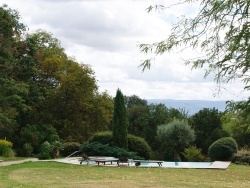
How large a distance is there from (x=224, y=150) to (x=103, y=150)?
7317 millimetres

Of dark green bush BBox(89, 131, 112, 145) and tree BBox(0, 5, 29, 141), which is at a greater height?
tree BBox(0, 5, 29, 141)

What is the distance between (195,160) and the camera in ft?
95.2

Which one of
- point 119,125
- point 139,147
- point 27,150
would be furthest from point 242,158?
point 27,150

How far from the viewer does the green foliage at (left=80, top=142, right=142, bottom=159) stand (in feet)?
84.6

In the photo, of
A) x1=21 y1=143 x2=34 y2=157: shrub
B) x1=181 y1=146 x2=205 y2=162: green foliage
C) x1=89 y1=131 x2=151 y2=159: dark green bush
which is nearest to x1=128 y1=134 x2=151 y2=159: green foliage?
x1=89 y1=131 x2=151 y2=159: dark green bush

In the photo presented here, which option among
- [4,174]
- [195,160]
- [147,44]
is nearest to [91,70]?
[195,160]

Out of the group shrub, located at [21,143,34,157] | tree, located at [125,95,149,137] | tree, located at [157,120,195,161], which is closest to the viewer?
shrub, located at [21,143,34,157]

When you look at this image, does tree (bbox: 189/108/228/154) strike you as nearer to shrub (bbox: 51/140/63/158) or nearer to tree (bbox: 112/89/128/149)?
tree (bbox: 112/89/128/149)

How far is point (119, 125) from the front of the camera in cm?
2767

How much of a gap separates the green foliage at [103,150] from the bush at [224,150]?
4816 mm

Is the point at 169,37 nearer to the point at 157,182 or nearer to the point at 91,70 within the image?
the point at 157,182

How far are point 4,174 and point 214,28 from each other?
1289 cm

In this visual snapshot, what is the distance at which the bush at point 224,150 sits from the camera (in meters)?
26.4

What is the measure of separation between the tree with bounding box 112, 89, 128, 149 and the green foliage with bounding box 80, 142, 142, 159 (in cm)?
83
